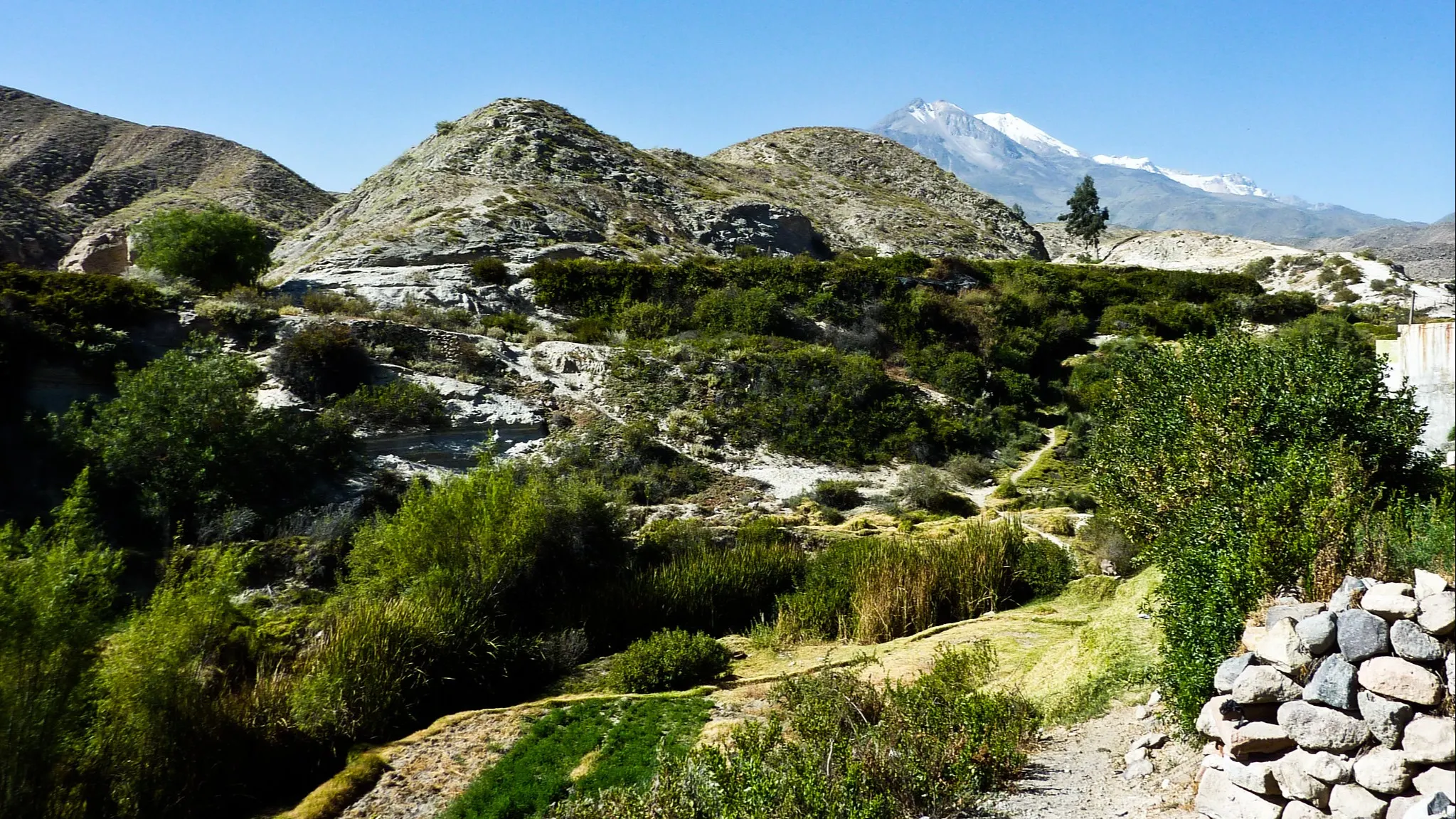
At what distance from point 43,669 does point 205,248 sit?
21868 millimetres

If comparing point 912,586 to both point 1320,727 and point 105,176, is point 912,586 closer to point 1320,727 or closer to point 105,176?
point 1320,727

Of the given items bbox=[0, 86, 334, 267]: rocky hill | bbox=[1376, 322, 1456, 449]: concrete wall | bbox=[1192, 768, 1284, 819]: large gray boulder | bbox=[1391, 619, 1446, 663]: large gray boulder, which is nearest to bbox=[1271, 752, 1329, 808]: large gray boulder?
bbox=[1192, 768, 1284, 819]: large gray boulder

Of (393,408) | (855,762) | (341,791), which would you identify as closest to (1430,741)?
(855,762)

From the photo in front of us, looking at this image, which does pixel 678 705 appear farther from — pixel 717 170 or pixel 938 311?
pixel 717 170

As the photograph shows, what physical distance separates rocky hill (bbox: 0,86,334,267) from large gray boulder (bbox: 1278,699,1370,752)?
50049 millimetres

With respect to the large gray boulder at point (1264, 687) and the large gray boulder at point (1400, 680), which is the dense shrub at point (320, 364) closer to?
the large gray boulder at point (1264, 687)

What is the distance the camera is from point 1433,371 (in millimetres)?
11797

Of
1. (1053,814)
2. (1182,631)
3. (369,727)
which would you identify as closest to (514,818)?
(369,727)

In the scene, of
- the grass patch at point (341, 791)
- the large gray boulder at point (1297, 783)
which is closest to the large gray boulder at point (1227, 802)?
the large gray boulder at point (1297, 783)

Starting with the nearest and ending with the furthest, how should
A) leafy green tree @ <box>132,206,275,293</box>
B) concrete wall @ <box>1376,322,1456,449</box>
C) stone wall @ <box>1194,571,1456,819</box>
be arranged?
stone wall @ <box>1194,571,1456,819</box>, concrete wall @ <box>1376,322,1456,449</box>, leafy green tree @ <box>132,206,275,293</box>

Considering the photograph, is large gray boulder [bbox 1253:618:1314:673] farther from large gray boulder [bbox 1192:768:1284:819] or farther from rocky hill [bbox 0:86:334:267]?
rocky hill [bbox 0:86:334:267]

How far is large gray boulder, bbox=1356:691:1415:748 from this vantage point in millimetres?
4301

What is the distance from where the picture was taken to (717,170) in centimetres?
5106

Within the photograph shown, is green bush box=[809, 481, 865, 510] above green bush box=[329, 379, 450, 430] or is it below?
below
